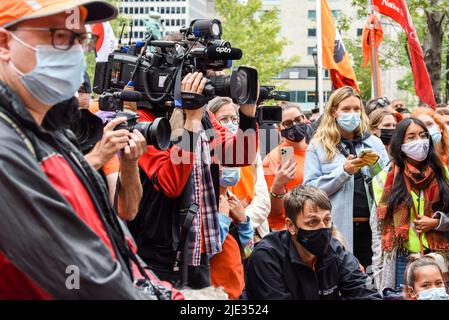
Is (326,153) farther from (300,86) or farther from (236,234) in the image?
(300,86)

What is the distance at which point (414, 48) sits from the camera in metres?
12.0

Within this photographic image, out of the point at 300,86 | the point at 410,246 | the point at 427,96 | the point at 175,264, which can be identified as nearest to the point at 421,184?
the point at 410,246

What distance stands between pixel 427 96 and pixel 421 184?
5543 mm

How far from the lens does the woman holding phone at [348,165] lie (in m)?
6.57

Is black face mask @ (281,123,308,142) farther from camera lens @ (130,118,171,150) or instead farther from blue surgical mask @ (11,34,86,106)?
blue surgical mask @ (11,34,86,106)

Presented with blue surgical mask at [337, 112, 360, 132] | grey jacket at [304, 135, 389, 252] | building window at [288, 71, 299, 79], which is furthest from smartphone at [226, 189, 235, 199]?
building window at [288, 71, 299, 79]

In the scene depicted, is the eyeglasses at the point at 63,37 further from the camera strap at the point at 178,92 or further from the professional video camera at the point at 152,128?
the camera strap at the point at 178,92

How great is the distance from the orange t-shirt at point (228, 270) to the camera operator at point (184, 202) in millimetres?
313

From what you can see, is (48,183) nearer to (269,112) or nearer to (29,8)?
(29,8)

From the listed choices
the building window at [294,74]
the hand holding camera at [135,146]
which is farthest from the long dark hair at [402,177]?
the building window at [294,74]

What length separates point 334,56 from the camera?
39.1 ft

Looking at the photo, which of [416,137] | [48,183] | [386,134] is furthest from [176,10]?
[48,183]

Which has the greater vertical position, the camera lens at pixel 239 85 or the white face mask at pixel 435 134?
the camera lens at pixel 239 85

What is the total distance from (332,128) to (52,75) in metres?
4.67
